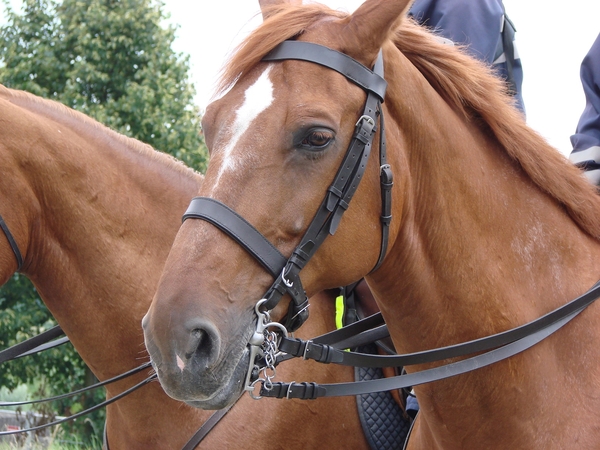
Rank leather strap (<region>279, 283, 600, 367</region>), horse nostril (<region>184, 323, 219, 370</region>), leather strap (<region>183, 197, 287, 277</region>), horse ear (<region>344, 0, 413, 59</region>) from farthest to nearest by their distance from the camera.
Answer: leather strap (<region>279, 283, 600, 367</region>) < horse ear (<region>344, 0, 413, 59</region>) < leather strap (<region>183, 197, 287, 277</region>) < horse nostril (<region>184, 323, 219, 370</region>)

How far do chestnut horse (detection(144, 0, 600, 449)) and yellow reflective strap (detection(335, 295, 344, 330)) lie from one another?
34.5 inches

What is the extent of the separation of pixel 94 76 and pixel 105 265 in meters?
7.42

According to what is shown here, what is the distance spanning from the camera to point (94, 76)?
10125 millimetres

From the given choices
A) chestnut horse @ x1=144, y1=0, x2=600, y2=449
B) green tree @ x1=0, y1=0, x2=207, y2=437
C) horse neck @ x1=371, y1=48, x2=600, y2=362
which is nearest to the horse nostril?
chestnut horse @ x1=144, y1=0, x2=600, y2=449

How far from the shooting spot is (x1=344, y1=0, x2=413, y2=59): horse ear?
236 centimetres

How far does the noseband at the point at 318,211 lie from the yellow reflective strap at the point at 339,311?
1.24 m

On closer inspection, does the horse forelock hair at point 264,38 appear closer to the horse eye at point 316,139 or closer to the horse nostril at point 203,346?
the horse eye at point 316,139

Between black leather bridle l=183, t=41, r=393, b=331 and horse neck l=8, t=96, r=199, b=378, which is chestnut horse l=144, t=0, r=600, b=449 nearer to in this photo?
black leather bridle l=183, t=41, r=393, b=331

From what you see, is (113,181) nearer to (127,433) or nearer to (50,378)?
(127,433)

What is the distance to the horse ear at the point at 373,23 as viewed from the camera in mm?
2355

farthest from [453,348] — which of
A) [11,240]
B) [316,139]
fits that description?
[11,240]

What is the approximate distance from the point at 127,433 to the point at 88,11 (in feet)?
28.3

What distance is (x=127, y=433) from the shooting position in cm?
357

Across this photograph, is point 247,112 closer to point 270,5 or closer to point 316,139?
point 316,139
